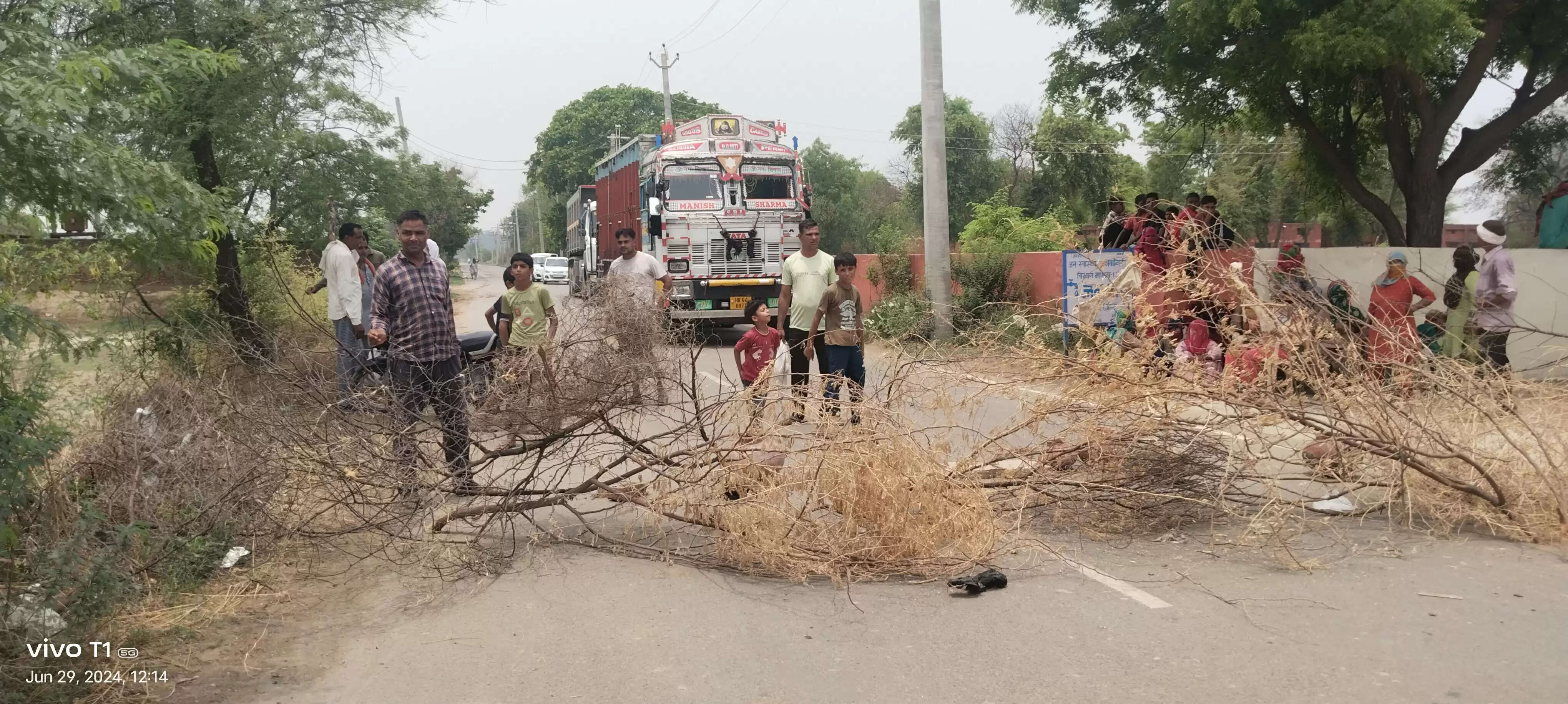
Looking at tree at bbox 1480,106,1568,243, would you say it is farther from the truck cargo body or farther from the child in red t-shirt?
the truck cargo body

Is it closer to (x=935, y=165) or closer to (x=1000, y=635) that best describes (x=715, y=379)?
(x=935, y=165)

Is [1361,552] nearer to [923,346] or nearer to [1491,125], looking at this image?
[923,346]

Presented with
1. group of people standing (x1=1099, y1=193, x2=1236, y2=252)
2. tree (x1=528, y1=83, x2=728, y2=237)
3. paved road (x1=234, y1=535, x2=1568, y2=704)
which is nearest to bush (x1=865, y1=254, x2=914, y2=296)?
group of people standing (x1=1099, y1=193, x2=1236, y2=252)

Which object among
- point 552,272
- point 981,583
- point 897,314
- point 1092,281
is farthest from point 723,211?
point 552,272

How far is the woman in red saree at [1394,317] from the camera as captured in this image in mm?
6441

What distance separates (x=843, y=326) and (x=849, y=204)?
1540 inches

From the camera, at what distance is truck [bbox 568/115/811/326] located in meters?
18.9

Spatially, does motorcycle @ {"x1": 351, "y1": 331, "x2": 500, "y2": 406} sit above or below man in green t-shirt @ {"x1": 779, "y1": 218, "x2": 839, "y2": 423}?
below

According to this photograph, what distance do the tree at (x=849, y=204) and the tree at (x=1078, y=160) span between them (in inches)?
211

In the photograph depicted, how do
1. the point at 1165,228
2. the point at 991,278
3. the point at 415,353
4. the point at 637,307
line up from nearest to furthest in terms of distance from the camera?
the point at 415,353, the point at 1165,228, the point at 637,307, the point at 991,278

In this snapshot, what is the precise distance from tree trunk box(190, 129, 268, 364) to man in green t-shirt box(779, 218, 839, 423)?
5127 millimetres

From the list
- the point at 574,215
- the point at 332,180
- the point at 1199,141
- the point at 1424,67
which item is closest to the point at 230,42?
the point at 332,180

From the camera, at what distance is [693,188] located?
1916 centimetres

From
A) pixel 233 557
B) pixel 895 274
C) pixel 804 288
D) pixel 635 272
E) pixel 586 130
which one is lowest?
pixel 233 557
